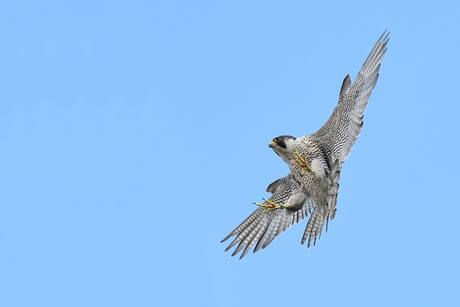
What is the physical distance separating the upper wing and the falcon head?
503 mm

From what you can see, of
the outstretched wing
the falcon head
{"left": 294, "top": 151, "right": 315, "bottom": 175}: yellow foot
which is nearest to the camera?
{"left": 294, "top": 151, "right": 315, "bottom": 175}: yellow foot

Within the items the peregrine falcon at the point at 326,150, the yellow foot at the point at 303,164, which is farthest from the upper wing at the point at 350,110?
the yellow foot at the point at 303,164

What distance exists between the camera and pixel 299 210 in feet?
43.2

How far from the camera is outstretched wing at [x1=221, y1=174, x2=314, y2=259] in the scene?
1302cm

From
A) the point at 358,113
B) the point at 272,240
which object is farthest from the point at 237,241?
the point at 358,113

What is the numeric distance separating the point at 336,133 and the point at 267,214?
215 centimetres

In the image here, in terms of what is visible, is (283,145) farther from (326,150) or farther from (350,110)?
(350,110)

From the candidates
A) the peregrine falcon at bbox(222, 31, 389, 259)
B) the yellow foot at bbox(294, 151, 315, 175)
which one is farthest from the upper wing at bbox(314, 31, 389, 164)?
the yellow foot at bbox(294, 151, 315, 175)

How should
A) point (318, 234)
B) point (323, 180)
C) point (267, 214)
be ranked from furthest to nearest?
point (267, 214) < point (318, 234) < point (323, 180)

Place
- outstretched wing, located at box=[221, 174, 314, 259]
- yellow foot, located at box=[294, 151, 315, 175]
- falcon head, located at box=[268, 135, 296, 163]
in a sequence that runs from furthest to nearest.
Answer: outstretched wing, located at box=[221, 174, 314, 259]
falcon head, located at box=[268, 135, 296, 163]
yellow foot, located at box=[294, 151, 315, 175]

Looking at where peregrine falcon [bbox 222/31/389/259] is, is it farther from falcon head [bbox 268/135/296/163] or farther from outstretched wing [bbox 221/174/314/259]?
outstretched wing [bbox 221/174/314/259]

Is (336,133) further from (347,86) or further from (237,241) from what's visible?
(237,241)

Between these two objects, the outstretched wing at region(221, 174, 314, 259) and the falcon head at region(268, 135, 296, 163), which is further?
the outstretched wing at region(221, 174, 314, 259)

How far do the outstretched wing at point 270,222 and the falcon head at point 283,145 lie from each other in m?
0.93
